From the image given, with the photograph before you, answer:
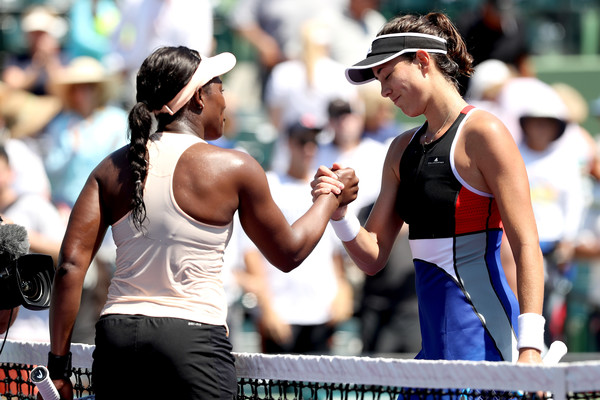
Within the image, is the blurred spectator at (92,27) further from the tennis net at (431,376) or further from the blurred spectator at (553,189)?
the tennis net at (431,376)

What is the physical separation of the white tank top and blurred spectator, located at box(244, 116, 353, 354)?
3.71 meters

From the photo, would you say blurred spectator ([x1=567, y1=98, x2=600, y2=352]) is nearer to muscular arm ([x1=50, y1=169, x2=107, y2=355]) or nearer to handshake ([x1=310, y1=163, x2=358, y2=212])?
handshake ([x1=310, y1=163, x2=358, y2=212])

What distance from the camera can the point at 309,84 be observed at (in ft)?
26.6

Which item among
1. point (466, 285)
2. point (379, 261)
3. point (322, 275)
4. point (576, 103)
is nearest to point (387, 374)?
point (466, 285)

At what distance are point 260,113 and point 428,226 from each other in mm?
6085

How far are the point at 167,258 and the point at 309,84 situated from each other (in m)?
5.22

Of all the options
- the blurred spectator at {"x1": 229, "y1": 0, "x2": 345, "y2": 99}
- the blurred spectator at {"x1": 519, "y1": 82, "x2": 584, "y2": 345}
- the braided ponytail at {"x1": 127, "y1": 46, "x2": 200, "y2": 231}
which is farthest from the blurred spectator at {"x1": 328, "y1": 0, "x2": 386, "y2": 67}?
the braided ponytail at {"x1": 127, "y1": 46, "x2": 200, "y2": 231}

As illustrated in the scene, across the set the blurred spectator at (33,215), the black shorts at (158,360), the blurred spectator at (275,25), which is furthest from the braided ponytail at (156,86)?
the blurred spectator at (275,25)

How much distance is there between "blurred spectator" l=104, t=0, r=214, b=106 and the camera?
798 centimetres

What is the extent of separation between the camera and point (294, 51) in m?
8.54

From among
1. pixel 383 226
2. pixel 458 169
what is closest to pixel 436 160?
pixel 458 169

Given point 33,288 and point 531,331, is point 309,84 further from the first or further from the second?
point 531,331

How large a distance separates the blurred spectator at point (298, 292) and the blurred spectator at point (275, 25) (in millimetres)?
1961

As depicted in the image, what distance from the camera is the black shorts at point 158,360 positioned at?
2971 mm
